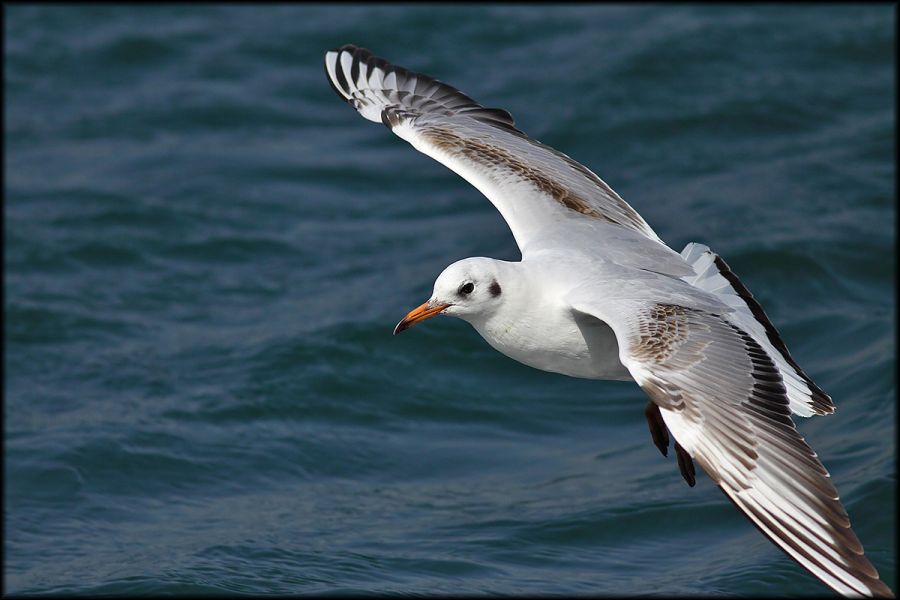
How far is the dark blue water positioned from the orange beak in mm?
2025

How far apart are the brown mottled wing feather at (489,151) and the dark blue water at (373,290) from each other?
217 centimetres

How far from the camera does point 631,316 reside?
6.71 m

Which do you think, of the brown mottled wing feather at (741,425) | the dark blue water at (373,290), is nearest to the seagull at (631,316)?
the brown mottled wing feather at (741,425)

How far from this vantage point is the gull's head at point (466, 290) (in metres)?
7.21

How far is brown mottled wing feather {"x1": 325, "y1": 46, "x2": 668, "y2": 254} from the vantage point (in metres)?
8.27

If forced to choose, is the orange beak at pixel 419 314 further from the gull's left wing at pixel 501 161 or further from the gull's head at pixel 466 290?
the gull's left wing at pixel 501 161

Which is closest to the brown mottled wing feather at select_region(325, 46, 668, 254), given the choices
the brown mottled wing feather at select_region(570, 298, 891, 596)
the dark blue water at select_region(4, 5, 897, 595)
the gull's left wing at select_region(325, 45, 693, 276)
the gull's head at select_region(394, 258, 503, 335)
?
the gull's left wing at select_region(325, 45, 693, 276)

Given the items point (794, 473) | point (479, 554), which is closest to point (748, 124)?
point (479, 554)

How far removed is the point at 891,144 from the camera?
15.4 meters

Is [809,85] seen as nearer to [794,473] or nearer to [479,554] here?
[479,554]

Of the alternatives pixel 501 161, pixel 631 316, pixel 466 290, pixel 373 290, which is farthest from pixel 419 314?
pixel 373 290

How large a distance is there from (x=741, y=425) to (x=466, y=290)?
1.62 m

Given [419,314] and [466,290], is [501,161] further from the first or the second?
[419,314]

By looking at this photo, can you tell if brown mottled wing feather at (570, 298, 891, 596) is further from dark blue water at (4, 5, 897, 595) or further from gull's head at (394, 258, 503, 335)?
dark blue water at (4, 5, 897, 595)
